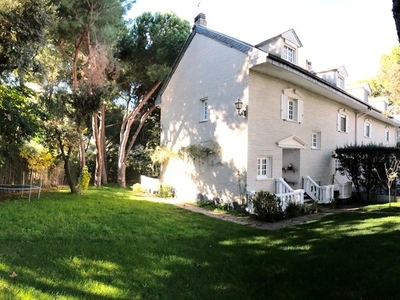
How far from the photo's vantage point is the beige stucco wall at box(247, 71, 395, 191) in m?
11.7

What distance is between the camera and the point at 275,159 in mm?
12547

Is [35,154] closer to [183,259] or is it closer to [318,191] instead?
[183,259]

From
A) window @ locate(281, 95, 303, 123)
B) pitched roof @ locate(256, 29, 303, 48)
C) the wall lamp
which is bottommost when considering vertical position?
the wall lamp

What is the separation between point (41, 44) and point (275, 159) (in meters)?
9.92

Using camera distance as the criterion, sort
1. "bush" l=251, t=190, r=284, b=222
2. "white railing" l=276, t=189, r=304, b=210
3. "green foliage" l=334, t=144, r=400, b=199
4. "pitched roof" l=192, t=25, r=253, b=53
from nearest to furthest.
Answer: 1. "bush" l=251, t=190, r=284, b=222
2. "white railing" l=276, t=189, r=304, b=210
3. "pitched roof" l=192, t=25, r=253, b=53
4. "green foliage" l=334, t=144, r=400, b=199

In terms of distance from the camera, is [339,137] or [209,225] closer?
[209,225]

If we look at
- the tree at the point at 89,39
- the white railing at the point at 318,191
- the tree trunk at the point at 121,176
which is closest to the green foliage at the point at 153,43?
the tree at the point at 89,39

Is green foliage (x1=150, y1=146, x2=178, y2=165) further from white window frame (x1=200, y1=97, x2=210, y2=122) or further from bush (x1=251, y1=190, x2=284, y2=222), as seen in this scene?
bush (x1=251, y1=190, x2=284, y2=222)

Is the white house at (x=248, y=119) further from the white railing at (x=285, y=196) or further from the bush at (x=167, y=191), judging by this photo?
the bush at (x=167, y=191)

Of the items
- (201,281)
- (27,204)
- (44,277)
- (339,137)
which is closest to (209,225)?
(201,281)

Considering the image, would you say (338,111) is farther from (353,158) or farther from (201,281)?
(201,281)

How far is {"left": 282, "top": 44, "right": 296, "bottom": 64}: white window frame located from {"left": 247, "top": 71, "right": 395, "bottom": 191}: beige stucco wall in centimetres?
142

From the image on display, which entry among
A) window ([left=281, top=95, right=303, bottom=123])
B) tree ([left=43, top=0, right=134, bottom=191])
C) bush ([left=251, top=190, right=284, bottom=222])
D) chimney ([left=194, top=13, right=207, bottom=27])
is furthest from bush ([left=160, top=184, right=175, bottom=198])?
chimney ([left=194, top=13, right=207, bottom=27])

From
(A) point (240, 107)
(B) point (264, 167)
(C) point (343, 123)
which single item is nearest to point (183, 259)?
(A) point (240, 107)
